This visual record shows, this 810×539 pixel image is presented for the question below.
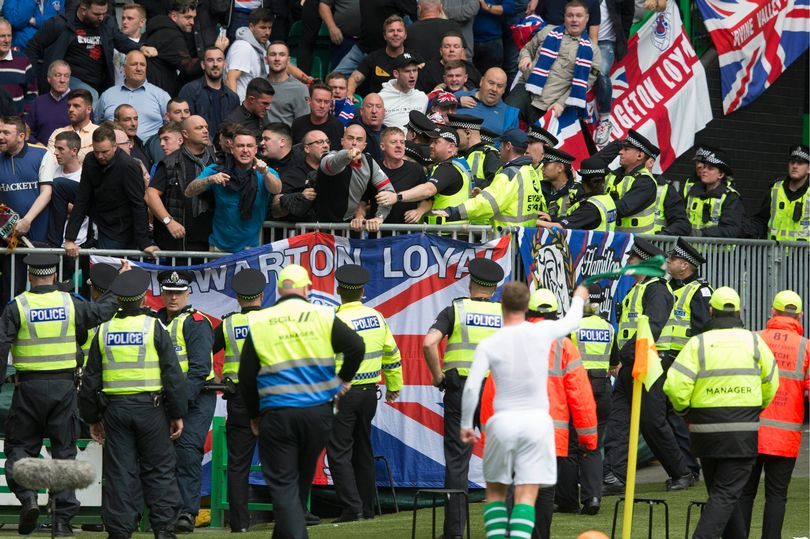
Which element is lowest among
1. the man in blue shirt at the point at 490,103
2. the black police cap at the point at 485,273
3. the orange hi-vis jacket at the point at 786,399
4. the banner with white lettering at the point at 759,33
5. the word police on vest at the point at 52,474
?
the word police on vest at the point at 52,474

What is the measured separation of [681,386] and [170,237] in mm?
5615

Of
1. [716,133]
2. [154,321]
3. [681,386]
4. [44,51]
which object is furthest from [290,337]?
[716,133]

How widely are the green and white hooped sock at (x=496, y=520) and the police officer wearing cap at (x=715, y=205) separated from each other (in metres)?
7.98

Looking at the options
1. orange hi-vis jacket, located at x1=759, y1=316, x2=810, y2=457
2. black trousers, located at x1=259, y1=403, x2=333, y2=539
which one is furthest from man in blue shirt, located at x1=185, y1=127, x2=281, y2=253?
orange hi-vis jacket, located at x1=759, y1=316, x2=810, y2=457

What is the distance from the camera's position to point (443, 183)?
14.8m

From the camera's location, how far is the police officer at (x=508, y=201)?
1473 cm

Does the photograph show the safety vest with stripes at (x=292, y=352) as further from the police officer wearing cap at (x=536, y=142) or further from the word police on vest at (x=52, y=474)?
the police officer wearing cap at (x=536, y=142)

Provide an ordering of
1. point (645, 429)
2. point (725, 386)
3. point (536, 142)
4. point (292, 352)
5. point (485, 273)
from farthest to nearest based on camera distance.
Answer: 1. point (536, 142)
2. point (645, 429)
3. point (485, 273)
4. point (725, 386)
5. point (292, 352)

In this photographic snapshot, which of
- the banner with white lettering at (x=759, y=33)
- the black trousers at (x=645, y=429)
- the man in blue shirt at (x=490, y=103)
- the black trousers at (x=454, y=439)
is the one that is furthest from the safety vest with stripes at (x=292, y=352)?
the banner with white lettering at (x=759, y=33)

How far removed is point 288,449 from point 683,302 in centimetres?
563

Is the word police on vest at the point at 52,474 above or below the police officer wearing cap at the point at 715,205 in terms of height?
below

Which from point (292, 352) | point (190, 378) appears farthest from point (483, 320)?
point (190, 378)

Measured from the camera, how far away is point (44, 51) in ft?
58.8

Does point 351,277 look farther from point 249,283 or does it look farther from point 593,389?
point 593,389
